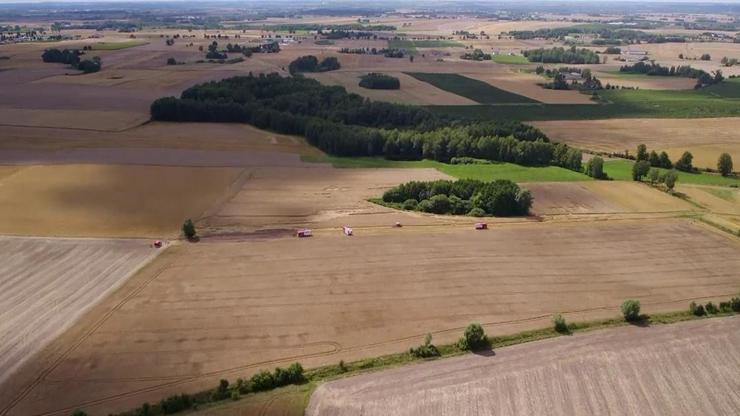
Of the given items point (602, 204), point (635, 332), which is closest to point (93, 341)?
point (635, 332)

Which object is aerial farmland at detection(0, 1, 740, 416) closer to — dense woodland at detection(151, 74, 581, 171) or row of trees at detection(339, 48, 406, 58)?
dense woodland at detection(151, 74, 581, 171)

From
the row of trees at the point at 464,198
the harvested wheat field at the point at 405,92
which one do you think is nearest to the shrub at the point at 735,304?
the row of trees at the point at 464,198

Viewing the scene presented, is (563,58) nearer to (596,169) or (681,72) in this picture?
(681,72)

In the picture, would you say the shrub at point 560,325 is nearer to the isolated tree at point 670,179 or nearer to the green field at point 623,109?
the isolated tree at point 670,179

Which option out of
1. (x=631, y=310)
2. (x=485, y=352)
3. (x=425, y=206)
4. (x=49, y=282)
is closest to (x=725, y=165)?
(x=425, y=206)

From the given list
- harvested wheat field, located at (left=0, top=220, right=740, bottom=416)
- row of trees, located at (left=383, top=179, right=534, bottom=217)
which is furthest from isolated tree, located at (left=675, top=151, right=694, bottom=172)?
row of trees, located at (left=383, top=179, right=534, bottom=217)

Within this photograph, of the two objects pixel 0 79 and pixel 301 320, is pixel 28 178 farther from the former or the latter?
pixel 0 79
